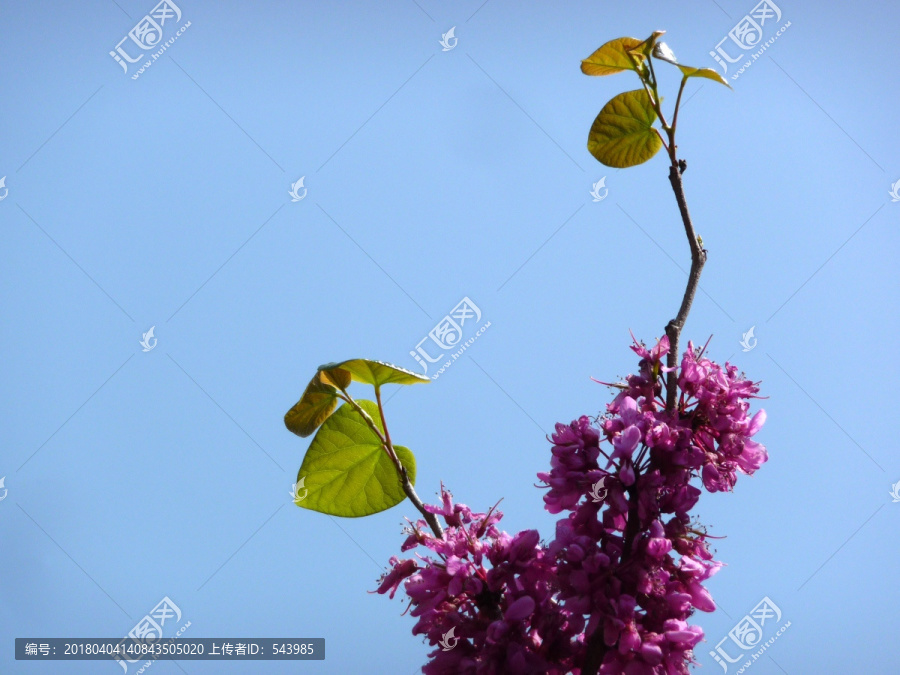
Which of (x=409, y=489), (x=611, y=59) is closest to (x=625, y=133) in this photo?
(x=611, y=59)

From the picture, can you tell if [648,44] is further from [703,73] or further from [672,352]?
[672,352]

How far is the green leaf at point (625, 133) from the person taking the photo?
2.02 m

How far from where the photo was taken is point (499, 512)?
180 centimetres

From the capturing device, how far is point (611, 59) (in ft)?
6.40

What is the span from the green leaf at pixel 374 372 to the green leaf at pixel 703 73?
96cm

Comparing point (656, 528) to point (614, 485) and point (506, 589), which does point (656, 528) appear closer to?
point (614, 485)

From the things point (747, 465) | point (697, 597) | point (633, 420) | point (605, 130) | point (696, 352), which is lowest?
point (697, 597)

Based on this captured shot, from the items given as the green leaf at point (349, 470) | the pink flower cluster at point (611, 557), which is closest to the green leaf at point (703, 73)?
the pink flower cluster at point (611, 557)

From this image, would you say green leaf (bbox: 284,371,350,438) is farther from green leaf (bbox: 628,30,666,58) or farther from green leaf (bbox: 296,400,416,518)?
green leaf (bbox: 628,30,666,58)

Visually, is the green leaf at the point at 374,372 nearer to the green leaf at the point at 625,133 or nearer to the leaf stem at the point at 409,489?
the leaf stem at the point at 409,489

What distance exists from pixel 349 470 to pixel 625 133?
122 centimetres

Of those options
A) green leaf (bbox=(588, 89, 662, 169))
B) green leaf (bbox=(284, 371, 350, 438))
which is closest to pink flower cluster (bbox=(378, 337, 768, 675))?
green leaf (bbox=(284, 371, 350, 438))

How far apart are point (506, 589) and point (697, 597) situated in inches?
16.3

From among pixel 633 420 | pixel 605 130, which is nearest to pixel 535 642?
pixel 633 420
